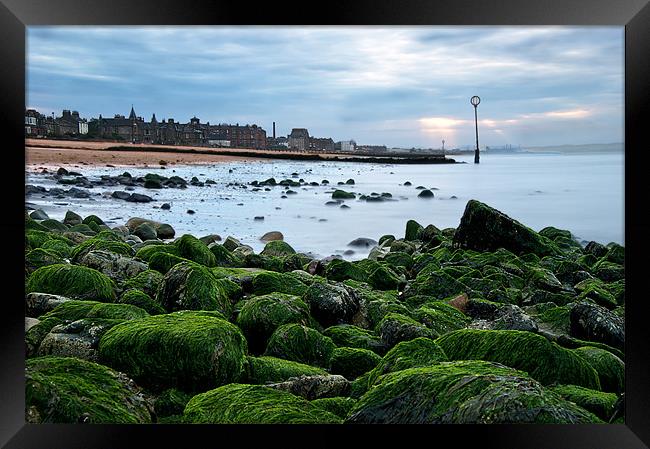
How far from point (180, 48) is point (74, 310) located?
11.9 feet

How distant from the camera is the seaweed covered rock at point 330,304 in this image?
4777mm

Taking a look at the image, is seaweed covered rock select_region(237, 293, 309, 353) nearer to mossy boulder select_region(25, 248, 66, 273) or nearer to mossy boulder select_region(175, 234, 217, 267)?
mossy boulder select_region(175, 234, 217, 267)

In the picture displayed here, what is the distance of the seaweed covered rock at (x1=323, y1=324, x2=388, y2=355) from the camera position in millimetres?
4402

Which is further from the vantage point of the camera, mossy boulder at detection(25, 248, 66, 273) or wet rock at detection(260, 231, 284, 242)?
wet rock at detection(260, 231, 284, 242)

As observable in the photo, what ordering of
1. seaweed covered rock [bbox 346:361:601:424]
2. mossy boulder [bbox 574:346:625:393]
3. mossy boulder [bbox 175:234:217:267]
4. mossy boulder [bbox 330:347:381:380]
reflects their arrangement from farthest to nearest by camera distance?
mossy boulder [bbox 175:234:217:267]
mossy boulder [bbox 574:346:625:393]
mossy boulder [bbox 330:347:381:380]
seaweed covered rock [bbox 346:361:601:424]

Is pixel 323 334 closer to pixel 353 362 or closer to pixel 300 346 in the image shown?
pixel 300 346

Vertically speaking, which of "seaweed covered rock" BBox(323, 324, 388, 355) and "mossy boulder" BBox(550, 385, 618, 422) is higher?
"seaweed covered rock" BBox(323, 324, 388, 355)

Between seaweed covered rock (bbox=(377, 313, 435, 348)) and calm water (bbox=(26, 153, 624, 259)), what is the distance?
2718mm

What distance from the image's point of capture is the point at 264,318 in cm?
447

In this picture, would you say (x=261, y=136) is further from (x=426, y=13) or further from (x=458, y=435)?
(x=458, y=435)

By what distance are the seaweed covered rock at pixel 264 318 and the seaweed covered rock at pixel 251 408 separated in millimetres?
902

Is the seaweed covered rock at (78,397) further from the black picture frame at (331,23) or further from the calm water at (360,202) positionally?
the calm water at (360,202)

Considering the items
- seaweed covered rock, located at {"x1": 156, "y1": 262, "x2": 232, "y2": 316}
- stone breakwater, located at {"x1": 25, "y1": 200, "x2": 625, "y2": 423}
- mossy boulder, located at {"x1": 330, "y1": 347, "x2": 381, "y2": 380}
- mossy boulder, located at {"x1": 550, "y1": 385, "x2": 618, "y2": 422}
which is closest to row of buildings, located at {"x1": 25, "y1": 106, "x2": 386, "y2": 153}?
stone breakwater, located at {"x1": 25, "y1": 200, "x2": 625, "y2": 423}

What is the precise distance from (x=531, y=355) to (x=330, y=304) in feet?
5.18
